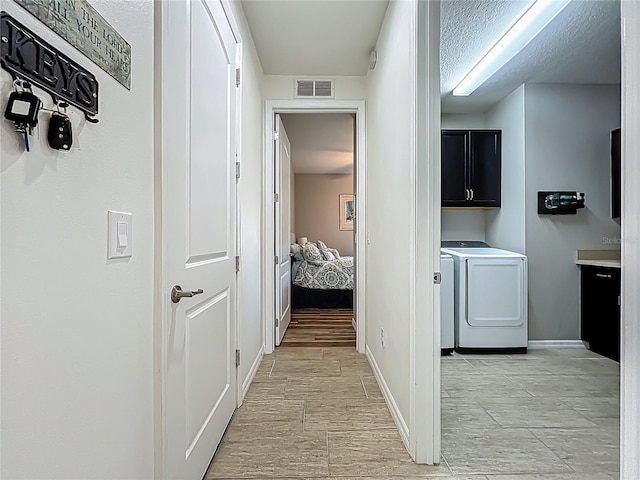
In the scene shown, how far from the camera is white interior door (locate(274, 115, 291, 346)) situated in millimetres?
3756

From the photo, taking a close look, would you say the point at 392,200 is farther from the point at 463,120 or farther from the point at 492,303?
the point at 463,120

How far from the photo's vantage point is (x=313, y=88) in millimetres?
3656

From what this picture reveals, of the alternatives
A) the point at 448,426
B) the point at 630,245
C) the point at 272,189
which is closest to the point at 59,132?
the point at 630,245

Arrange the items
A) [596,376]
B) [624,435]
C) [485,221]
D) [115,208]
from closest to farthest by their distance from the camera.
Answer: [624,435]
[115,208]
[596,376]
[485,221]

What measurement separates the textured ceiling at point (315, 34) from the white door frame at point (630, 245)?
2.24 m

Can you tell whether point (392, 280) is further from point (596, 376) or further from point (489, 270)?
point (596, 376)

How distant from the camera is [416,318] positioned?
183 centimetres

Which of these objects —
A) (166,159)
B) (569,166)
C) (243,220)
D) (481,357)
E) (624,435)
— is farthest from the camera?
(569,166)

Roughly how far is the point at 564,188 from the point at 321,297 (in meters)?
3.32

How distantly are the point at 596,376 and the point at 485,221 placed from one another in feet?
6.33

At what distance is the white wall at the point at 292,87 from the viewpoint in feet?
12.0

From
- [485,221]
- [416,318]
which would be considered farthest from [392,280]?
[485,221]

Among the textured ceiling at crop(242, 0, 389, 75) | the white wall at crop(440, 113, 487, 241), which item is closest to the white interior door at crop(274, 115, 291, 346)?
the textured ceiling at crop(242, 0, 389, 75)

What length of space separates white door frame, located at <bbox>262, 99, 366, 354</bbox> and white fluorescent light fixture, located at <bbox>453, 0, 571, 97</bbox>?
1034mm
